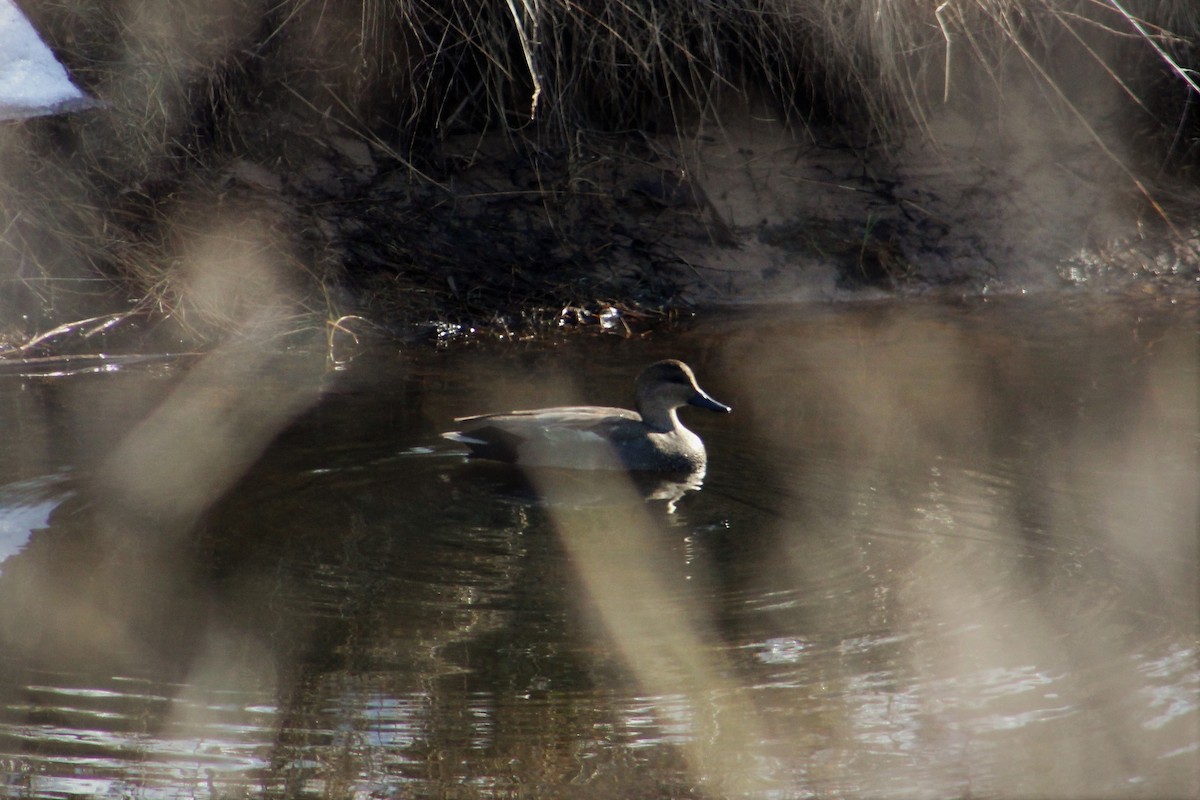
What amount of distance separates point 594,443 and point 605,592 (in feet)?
6.03

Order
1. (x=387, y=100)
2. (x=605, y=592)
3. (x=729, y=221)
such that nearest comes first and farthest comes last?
(x=605, y=592)
(x=387, y=100)
(x=729, y=221)

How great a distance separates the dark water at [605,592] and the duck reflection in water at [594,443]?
111mm

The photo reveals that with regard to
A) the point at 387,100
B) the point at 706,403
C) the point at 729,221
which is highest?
the point at 387,100

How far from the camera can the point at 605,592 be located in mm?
4520

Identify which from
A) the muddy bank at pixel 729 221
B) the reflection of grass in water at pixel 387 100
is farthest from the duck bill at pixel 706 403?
the reflection of grass in water at pixel 387 100

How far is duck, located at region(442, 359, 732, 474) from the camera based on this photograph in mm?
6125

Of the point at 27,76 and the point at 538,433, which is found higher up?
the point at 27,76

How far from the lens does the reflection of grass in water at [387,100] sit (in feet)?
26.9

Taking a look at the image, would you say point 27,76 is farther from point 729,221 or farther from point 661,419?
point 661,419

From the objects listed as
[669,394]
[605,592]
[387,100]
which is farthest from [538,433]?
[387,100]

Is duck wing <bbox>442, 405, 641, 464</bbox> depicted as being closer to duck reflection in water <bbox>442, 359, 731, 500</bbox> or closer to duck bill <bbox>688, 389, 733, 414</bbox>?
duck reflection in water <bbox>442, 359, 731, 500</bbox>

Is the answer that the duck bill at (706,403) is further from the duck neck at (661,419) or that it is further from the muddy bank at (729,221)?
the muddy bank at (729,221)

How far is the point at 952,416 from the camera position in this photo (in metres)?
6.45

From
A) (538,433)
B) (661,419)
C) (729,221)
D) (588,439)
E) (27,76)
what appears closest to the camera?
(538,433)
